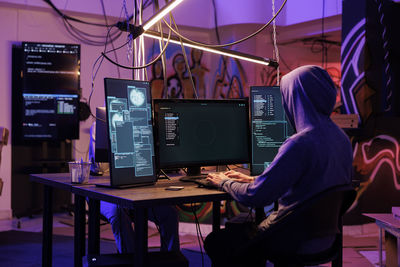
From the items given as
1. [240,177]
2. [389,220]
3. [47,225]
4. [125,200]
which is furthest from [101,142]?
[389,220]

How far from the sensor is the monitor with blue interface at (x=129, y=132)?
234 cm

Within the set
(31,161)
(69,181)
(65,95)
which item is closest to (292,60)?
(65,95)

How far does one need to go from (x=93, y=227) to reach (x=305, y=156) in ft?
4.06

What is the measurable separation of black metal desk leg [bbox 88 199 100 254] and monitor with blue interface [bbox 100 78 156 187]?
0.23 metres

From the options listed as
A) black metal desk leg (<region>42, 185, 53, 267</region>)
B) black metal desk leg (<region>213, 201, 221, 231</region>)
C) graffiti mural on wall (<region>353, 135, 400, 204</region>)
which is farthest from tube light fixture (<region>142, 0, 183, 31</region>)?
graffiti mural on wall (<region>353, 135, 400, 204</region>)

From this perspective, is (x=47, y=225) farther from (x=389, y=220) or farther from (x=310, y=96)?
(x=389, y=220)

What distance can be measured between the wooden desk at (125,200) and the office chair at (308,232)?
401 mm

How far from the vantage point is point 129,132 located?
2416mm

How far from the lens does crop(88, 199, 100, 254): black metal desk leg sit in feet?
8.10

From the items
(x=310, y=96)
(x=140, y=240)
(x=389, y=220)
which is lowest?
(x=389, y=220)

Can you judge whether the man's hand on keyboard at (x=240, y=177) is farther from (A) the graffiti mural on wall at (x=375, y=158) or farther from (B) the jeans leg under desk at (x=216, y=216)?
(A) the graffiti mural on wall at (x=375, y=158)

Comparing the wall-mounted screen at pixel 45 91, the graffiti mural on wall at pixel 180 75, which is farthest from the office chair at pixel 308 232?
the graffiti mural on wall at pixel 180 75

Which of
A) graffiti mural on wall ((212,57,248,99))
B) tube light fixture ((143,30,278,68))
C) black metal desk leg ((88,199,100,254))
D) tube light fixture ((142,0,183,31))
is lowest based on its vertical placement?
black metal desk leg ((88,199,100,254))

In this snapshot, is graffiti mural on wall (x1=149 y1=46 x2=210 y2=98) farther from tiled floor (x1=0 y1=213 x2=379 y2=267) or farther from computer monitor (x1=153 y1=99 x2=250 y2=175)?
computer monitor (x1=153 y1=99 x2=250 y2=175)
